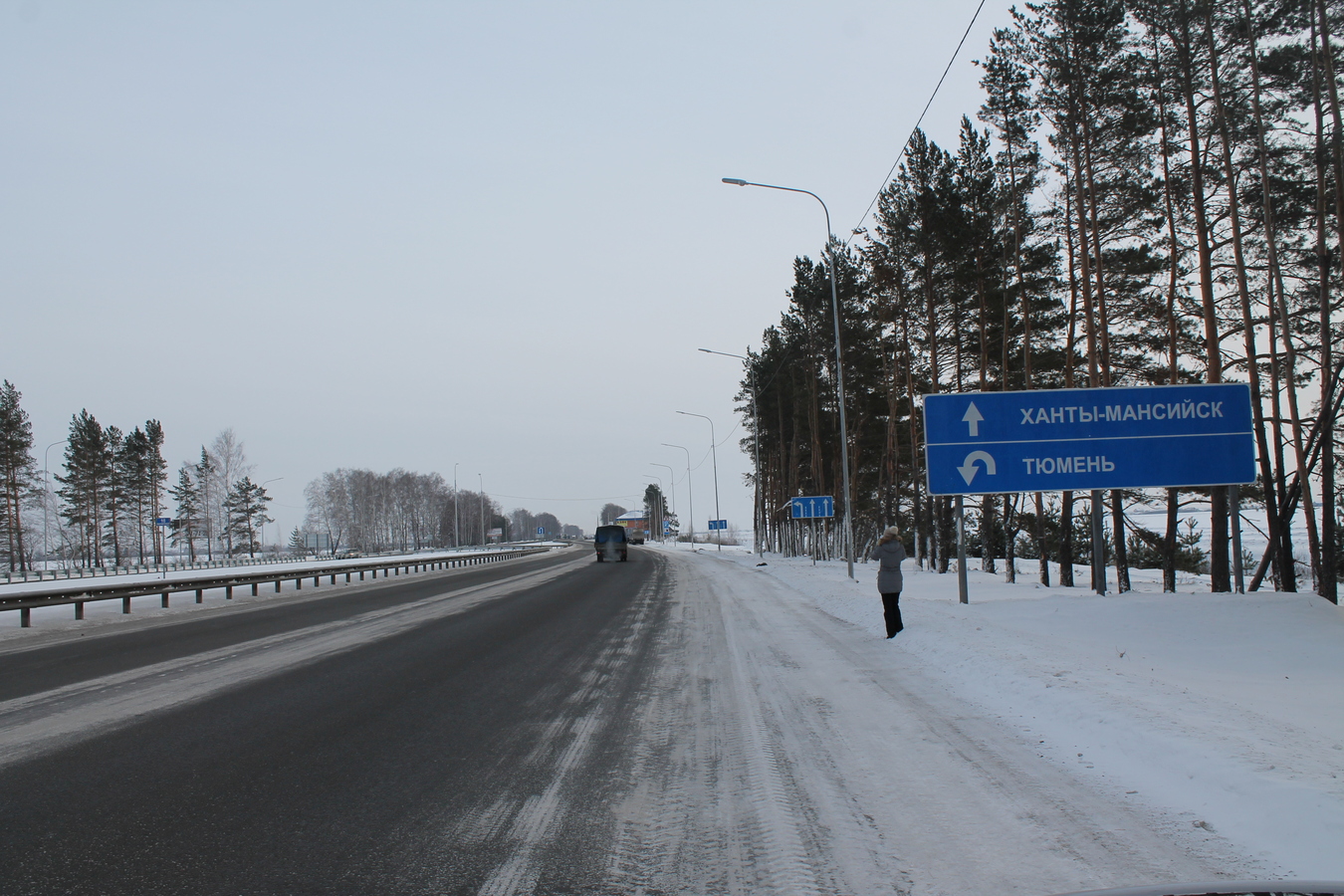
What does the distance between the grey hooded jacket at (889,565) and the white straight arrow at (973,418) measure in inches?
196

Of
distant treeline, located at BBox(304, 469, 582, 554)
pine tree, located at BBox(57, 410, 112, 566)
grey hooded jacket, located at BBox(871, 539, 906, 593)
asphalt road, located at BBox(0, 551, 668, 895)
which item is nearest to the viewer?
asphalt road, located at BBox(0, 551, 668, 895)

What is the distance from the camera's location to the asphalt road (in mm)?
3889

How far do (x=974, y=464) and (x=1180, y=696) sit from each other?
9.82 metres

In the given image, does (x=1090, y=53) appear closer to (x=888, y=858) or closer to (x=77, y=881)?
(x=888, y=858)

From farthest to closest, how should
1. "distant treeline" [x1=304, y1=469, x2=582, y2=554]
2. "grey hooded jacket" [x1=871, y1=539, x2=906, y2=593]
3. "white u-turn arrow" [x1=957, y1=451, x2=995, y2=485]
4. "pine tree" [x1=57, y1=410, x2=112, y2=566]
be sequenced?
"distant treeline" [x1=304, y1=469, x2=582, y2=554], "pine tree" [x1=57, y1=410, x2=112, y2=566], "white u-turn arrow" [x1=957, y1=451, x2=995, y2=485], "grey hooded jacket" [x1=871, y1=539, x2=906, y2=593]

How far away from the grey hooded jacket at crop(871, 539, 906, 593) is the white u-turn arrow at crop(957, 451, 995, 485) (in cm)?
481

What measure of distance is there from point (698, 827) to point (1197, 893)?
2697mm

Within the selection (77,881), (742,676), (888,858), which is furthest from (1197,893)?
(742,676)

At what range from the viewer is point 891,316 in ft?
105

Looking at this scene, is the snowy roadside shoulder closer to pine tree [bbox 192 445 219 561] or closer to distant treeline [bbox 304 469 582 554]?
pine tree [bbox 192 445 219 561]

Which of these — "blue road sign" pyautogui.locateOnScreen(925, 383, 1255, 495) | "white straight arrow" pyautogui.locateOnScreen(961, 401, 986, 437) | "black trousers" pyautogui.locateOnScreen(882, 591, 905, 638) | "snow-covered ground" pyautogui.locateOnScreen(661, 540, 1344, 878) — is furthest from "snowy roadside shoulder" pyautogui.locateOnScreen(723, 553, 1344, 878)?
"white straight arrow" pyautogui.locateOnScreen(961, 401, 986, 437)

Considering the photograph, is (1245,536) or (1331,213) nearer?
(1331,213)

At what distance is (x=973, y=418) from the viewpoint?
1691cm

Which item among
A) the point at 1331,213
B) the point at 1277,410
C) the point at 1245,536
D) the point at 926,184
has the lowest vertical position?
the point at 1245,536
